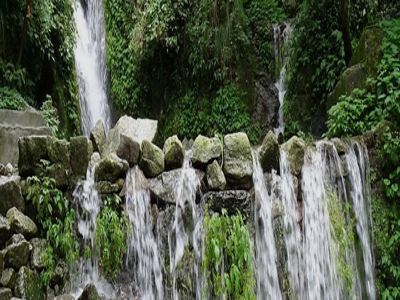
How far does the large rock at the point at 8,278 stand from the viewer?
12.3 ft

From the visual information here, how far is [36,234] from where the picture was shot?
4.17 meters

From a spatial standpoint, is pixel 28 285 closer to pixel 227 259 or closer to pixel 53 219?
pixel 53 219

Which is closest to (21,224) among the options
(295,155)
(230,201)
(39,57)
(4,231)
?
(4,231)

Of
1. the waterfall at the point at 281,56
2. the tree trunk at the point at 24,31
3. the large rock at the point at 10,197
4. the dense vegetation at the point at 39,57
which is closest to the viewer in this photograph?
the large rock at the point at 10,197

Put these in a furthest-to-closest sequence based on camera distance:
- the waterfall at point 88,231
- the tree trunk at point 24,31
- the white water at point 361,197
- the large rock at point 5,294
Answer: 1. the tree trunk at point 24,31
2. the white water at point 361,197
3. the waterfall at point 88,231
4. the large rock at point 5,294

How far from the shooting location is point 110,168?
14.8ft

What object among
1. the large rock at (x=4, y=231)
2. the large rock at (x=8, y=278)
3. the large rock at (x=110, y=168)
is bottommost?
the large rock at (x=8, y=278)

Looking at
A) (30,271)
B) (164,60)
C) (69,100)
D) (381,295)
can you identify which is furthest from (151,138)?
(164,60)

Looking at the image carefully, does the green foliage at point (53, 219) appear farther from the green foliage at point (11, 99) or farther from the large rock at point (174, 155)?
the green foliage at point (11, 99)

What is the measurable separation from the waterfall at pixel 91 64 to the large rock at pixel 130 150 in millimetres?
4982

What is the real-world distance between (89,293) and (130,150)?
156 centimetres

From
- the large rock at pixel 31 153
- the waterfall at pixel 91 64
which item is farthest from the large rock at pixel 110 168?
the waterfall at pixel 91 64

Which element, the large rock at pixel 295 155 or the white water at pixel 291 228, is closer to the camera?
the white water at pixel 291 228

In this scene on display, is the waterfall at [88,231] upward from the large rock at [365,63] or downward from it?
downward
